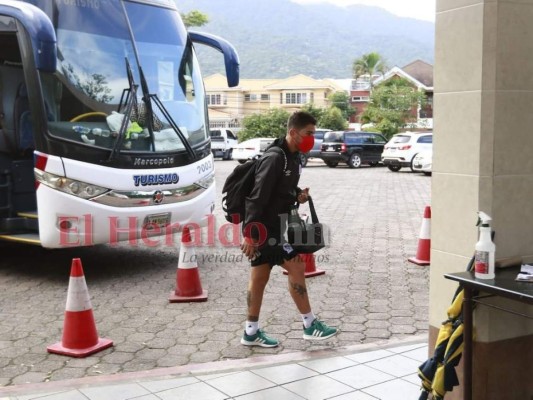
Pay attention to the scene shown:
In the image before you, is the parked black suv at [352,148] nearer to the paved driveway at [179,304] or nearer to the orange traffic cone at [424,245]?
the paved driveway at [179,304]

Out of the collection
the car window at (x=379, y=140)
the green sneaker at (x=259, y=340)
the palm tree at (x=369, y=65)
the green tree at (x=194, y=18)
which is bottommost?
the green sneaker at (x=259, y=340)

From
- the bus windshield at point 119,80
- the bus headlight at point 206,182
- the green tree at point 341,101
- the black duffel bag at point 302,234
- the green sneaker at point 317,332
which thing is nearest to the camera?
the black duffel bag at point 302,234

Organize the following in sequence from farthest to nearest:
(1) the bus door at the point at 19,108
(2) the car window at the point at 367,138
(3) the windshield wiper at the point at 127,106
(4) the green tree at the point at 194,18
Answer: (4) the green tree at the point at 194,18 < (2) the car window at the point at 367,138 < (3) the windshield wiper at the point at 127,106 < (1) the bus door at the point at 19,108

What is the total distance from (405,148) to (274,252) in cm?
2145

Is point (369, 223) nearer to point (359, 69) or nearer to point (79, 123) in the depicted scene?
point (79, 123)

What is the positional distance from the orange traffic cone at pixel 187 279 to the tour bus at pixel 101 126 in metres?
1.00

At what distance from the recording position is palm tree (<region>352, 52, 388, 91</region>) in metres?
81.8

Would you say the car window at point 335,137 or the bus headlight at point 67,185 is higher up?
the car window at point 335,137

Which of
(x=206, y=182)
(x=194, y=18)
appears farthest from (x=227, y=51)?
(x=194, y=18)

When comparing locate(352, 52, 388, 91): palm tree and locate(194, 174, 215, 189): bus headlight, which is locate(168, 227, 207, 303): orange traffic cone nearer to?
locate(194, 174, 215, 189): bus headlight

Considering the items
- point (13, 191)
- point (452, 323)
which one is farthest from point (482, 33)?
point (13, 191)

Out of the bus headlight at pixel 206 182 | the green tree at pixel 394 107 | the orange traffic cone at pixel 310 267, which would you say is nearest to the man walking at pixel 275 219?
the orange traffic cone at pixel 310 267

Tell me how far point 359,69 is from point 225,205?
81.2m

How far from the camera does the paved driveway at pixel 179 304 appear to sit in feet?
16.3
